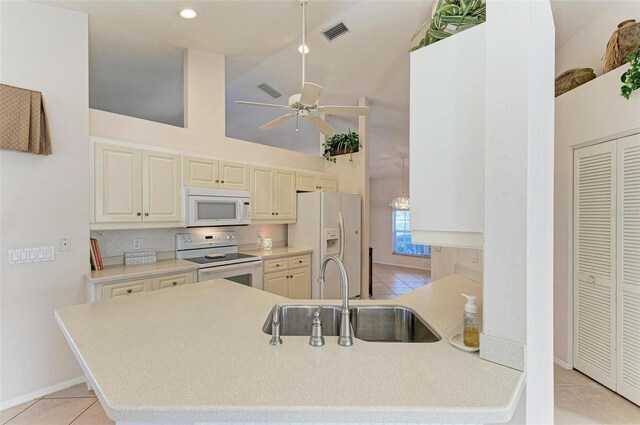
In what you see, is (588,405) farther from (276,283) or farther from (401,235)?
(401,235)

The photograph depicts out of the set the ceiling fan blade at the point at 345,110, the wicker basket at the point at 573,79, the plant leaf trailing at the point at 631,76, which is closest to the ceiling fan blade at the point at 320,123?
the ceiling fan blade at the point at 345,110

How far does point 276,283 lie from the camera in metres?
3.82

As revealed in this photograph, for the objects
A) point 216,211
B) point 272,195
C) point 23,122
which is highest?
point 23,122

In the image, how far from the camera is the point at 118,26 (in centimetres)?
291

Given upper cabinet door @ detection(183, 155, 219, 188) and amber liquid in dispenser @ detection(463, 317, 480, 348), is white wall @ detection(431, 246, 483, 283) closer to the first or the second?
amber liquid in dispenser @ detection(463, 317, 480, 348)

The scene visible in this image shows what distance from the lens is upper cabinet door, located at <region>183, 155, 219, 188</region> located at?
3242 millimetres

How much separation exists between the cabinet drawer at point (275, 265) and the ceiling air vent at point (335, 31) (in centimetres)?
263

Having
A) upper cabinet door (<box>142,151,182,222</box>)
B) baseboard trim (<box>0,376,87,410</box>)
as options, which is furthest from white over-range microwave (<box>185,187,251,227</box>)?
baseboard trim (<box>0,376,87,410</box>)

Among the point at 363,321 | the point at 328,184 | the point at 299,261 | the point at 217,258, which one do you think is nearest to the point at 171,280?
the point at 217,258

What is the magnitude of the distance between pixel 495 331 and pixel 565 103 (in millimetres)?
2785

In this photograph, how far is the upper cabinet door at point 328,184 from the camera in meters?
4.80

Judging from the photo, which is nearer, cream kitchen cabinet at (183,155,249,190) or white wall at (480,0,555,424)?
white wall at (480,0,555,424)

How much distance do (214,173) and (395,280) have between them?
16.5ft

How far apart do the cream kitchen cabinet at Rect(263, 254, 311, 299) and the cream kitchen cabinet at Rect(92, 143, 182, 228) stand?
1235 mm
